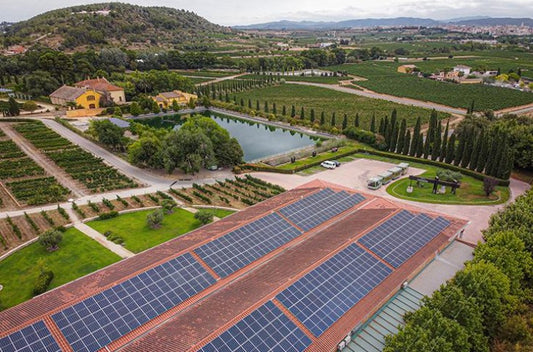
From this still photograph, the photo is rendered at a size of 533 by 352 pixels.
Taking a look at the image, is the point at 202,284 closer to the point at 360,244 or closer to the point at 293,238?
the point at 293,238

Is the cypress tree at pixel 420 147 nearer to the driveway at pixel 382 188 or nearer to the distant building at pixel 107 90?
the driveway at pixel 382 188

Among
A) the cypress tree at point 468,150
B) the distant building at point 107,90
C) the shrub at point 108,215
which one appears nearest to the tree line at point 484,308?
the cypress tree at point 468,150

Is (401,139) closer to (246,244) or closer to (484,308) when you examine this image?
(484,308)

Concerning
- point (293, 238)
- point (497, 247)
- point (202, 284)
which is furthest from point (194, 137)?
point (497, 247)

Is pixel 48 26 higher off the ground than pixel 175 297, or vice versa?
pixel 48 26

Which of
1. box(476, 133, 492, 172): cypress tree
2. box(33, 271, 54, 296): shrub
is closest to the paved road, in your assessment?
box(476, 133, 492, 172): cypress tree

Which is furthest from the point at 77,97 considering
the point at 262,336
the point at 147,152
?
the point at 262,336

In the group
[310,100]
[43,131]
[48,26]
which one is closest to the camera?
[43,131]
